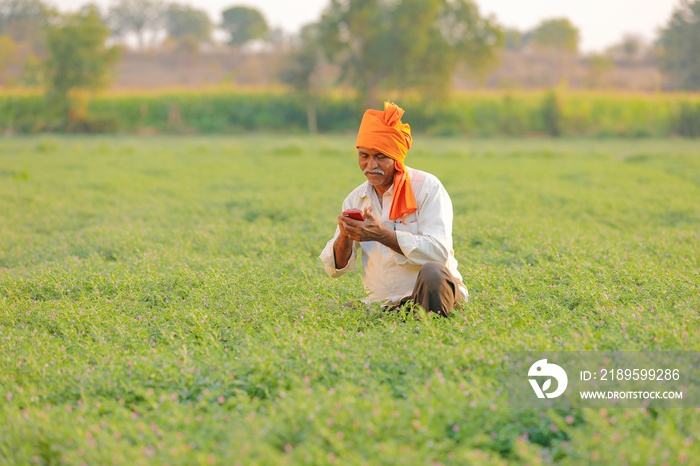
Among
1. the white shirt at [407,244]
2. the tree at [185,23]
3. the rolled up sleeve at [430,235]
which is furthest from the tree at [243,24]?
the rolled up sleeve at [430,235]

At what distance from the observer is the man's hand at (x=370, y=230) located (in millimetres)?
4742

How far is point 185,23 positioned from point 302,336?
107 meters

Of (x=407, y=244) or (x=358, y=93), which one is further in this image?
(x=358, y=93)

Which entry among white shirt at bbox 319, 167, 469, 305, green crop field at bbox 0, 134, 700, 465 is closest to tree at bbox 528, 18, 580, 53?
green crop field at bbox 0, 134, 700, 465

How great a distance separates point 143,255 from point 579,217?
23.5 feet

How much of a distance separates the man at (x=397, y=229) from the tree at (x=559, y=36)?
83.6m

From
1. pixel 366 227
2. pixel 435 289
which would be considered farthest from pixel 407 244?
pixel 435 289

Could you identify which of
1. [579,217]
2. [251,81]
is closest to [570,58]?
[251,81]

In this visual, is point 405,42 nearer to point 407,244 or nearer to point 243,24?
point 407,244

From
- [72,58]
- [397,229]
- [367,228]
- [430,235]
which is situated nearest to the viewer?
[367,228]

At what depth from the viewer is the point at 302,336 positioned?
491cm

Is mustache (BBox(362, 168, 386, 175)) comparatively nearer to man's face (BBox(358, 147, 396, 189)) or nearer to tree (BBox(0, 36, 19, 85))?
man's face (BBox(358, 147, 396, 189))

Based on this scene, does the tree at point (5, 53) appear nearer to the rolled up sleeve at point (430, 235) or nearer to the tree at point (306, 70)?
the tree at point (306, 70)

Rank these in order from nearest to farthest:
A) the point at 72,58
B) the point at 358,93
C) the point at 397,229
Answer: the point at 397,229 → the point at 72,58 → the point at 358,93
